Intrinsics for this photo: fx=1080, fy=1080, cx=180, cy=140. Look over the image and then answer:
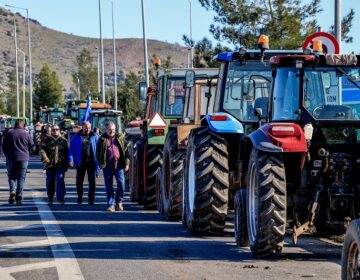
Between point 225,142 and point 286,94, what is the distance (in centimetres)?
181

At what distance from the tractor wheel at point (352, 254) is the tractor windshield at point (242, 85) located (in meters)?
6.87

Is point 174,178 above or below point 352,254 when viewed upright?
below

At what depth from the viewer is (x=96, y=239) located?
14.7m

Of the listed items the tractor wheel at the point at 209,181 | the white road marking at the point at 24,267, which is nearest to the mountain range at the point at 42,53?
the tractor wheel at the point at 209,181

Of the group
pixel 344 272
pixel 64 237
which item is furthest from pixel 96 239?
pixel 344 272

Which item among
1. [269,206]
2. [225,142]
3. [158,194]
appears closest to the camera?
[269,206]

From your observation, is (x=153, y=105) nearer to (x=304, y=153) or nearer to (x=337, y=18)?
(x=337, y=18)

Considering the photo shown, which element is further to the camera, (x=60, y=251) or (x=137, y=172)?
(x=137, y=172)

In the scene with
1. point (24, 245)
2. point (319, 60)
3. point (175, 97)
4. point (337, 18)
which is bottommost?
point (24, 245)

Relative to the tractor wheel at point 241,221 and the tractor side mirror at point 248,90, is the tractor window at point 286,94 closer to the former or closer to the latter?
the tractor wheel at point 241,221

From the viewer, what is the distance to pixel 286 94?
42.6 feet

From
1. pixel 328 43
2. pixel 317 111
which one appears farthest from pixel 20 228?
pixel 328 43

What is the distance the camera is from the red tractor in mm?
12180

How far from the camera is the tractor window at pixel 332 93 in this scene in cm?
1286
